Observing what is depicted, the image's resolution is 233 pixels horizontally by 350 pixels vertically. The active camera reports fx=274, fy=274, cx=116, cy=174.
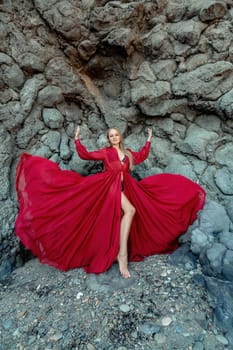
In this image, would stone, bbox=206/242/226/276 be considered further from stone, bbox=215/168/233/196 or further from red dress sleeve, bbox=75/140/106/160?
red dress sleeve, bbox=75/140/106/160

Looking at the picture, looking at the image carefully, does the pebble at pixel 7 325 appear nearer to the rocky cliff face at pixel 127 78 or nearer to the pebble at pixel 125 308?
the pebble at pixel 125 308

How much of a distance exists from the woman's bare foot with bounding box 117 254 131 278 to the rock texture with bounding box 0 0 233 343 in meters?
0.95

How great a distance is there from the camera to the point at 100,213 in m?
2.00

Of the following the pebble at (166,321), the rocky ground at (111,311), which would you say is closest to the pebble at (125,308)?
the rocky ground at (111,311)

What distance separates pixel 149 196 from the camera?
218 cm

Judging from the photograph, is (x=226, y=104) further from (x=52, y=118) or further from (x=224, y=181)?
(x=52, y=118)

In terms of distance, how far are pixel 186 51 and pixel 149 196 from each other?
1.42 metres

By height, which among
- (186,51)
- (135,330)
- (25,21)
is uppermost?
(25,21)

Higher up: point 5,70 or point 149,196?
point 5,70

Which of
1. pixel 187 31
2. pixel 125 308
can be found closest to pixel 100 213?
pixel 125 308

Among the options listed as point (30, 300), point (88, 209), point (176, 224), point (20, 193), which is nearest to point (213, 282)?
point (176, 224)

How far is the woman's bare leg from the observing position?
6.15ft

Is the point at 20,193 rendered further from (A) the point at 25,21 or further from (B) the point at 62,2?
(B) the point at 62,2

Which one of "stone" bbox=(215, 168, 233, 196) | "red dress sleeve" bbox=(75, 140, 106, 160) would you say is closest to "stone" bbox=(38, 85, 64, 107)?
"red dress sleeve" bbox=(75, 140, 106, 160)
